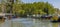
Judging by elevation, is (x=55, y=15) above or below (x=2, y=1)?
below

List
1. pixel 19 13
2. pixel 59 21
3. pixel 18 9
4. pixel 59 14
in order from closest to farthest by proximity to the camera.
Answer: pixel 59 21, pixel 59 14, pixel 19 13, pixel 18 9

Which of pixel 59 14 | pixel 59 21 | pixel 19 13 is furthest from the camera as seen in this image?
pixel 19 13

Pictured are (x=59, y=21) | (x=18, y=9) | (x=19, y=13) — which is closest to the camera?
(x=59, y=21)

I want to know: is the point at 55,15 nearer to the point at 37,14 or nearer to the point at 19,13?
the point at 37,14

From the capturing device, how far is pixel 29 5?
9539 millimetres

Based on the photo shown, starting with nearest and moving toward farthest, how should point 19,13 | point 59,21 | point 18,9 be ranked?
point 59,21
point 19,13
point 18,9

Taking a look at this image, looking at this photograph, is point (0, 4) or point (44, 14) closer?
point (44, 14)

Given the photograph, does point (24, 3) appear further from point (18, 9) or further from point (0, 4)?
point (0, 4)

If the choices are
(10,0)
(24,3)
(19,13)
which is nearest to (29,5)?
(24,3)

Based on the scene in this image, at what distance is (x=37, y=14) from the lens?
30.5 ft

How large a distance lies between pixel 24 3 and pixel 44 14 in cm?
152

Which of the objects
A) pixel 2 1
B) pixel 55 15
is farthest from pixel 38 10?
pixel 2 1

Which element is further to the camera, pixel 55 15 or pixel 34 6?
pixel 34 6

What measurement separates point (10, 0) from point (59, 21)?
3043 millimetres
